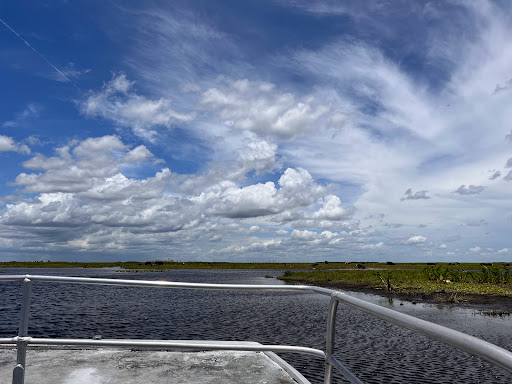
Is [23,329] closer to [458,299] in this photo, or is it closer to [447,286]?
[458,299]

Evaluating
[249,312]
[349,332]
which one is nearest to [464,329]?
[349,332]

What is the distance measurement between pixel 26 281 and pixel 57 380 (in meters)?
1.43

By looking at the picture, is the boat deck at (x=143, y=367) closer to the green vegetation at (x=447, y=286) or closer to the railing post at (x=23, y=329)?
the railing post at (x=23, y=329)

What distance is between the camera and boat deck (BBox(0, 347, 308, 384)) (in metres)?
4.50

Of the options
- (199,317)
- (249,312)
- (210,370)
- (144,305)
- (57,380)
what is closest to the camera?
(57,380)

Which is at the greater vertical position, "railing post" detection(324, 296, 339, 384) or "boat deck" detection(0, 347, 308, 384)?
"railing post" detection(324, 296, 339, 384)

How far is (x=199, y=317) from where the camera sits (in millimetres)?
24703

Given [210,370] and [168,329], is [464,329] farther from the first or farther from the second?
[210,370]

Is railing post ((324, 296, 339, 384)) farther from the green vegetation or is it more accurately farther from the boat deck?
the green vegetation

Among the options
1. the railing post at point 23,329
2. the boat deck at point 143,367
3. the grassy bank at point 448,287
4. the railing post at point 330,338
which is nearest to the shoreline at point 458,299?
the grassy bank at point 448,287

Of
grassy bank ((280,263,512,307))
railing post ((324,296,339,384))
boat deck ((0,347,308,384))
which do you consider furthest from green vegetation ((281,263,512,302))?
railing post ((324,296,339,384))

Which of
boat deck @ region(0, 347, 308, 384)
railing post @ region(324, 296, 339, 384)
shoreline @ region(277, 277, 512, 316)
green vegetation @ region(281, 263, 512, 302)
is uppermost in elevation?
railing post @ region(324, 296, 339, 384)

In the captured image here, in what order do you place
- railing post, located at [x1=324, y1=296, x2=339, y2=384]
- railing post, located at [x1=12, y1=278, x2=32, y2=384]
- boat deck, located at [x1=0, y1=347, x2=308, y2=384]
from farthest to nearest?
boat deck, located at [x1=0, y1=347, x2=308, y2=384] → railing post, located at [x1=12, y1=278, x2=32, y2=384] → railing post, located at [x1=324, y1=296, x2=339, y2=384]

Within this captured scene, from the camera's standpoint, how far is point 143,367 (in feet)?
16.3
